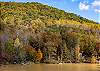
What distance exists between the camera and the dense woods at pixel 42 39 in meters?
13.5

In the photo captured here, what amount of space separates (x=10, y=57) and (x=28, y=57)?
0.97 meters

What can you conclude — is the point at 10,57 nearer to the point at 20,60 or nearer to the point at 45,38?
the point at 20,60

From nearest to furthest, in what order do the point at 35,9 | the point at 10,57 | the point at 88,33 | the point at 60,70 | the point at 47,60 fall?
the point at 60,70, the point at 10,57, the point at 47,60, the point at 88,33, the point at 35,9

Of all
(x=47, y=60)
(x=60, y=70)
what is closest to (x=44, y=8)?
(x=47, y=60)

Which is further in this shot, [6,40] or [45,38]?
[45,38]

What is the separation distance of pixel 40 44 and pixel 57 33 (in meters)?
1.20

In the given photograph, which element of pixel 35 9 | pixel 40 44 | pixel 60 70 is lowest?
pixel 60 70

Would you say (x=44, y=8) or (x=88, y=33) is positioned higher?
(x=44, y=8)

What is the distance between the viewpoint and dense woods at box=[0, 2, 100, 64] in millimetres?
13487

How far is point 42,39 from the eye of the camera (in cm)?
1452

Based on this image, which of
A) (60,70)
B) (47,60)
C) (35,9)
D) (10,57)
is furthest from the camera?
(35,9)

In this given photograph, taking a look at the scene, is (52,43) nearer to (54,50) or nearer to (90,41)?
(54,50)

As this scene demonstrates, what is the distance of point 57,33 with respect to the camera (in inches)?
592

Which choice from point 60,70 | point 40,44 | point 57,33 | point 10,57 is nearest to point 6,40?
point 10,57
